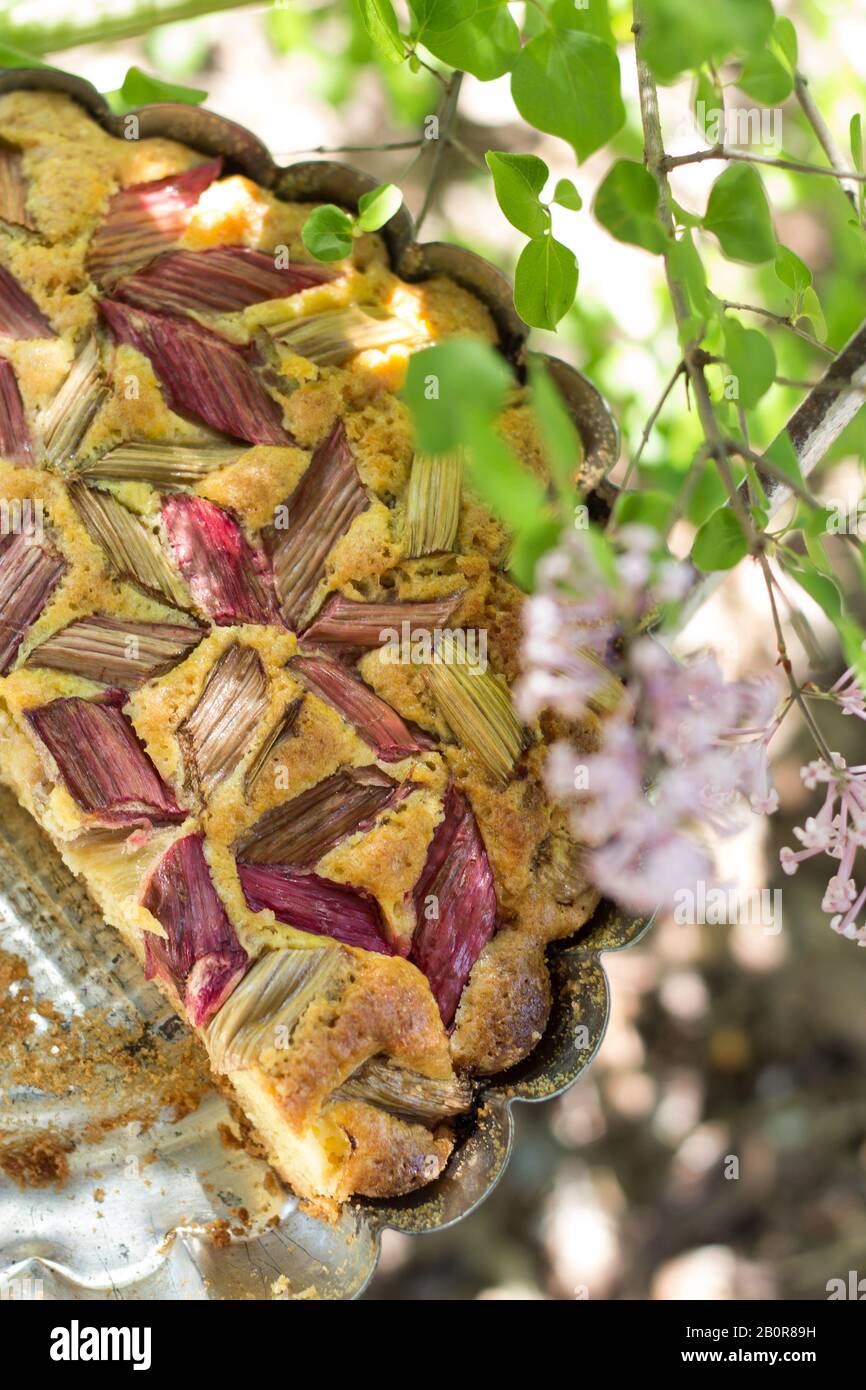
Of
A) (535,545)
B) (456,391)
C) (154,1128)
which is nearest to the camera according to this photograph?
(456,391)

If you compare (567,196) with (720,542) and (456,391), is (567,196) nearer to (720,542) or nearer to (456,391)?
(720,542)

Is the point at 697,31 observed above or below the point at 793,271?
below

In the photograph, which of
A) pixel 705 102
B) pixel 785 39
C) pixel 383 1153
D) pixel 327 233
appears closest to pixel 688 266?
Answer: pixel 705 102

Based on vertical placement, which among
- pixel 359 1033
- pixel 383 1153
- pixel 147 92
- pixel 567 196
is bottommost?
pixel 383 1153

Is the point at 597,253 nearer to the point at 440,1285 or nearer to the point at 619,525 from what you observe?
the point at 619,525

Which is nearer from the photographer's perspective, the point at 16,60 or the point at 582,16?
the point at 582,16

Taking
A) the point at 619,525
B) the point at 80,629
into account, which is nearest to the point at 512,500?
the point at 619,525

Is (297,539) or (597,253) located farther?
(597,253)
